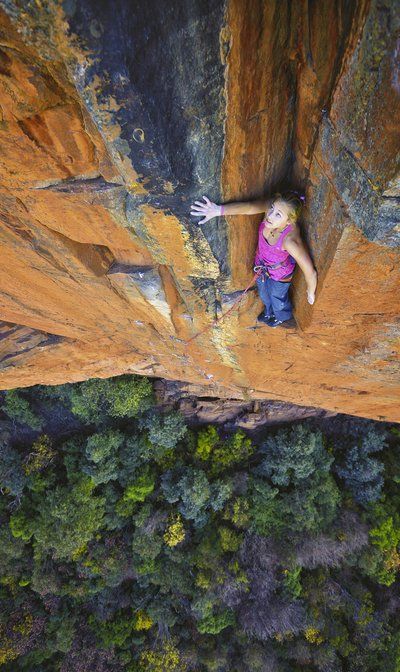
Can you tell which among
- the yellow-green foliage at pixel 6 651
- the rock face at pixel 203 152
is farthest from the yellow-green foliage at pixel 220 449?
the yellow-green foliage at pixel 6 651

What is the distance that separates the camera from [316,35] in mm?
2268

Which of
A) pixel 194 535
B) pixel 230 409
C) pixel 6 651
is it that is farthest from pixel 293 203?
pixel 6 651

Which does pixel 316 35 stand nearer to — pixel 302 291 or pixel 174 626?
pixel 302 291

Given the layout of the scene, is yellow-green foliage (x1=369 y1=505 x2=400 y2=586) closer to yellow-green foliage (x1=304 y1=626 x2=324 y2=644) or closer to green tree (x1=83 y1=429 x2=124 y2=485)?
yellow-green foliage (x1=304 y1=626 x2=324 y2=644)

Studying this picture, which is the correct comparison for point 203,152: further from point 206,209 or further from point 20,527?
point 20,527

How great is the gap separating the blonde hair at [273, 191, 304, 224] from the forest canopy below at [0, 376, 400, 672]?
321 inches

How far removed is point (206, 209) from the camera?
3133 millimetres

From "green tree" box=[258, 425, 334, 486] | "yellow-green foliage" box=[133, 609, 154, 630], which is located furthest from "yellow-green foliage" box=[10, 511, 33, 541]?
"green tree" box=[258, 425, 334, 486]

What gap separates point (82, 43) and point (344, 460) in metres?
12.3

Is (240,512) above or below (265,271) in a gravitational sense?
below

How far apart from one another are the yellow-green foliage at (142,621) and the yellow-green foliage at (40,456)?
6020mm

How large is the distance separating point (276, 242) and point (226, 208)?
643 millimetres

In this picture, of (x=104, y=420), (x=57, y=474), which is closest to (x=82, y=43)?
(x=104, y=420)

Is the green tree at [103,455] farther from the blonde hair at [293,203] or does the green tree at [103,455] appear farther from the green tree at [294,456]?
the blonde hair at [293,203]
